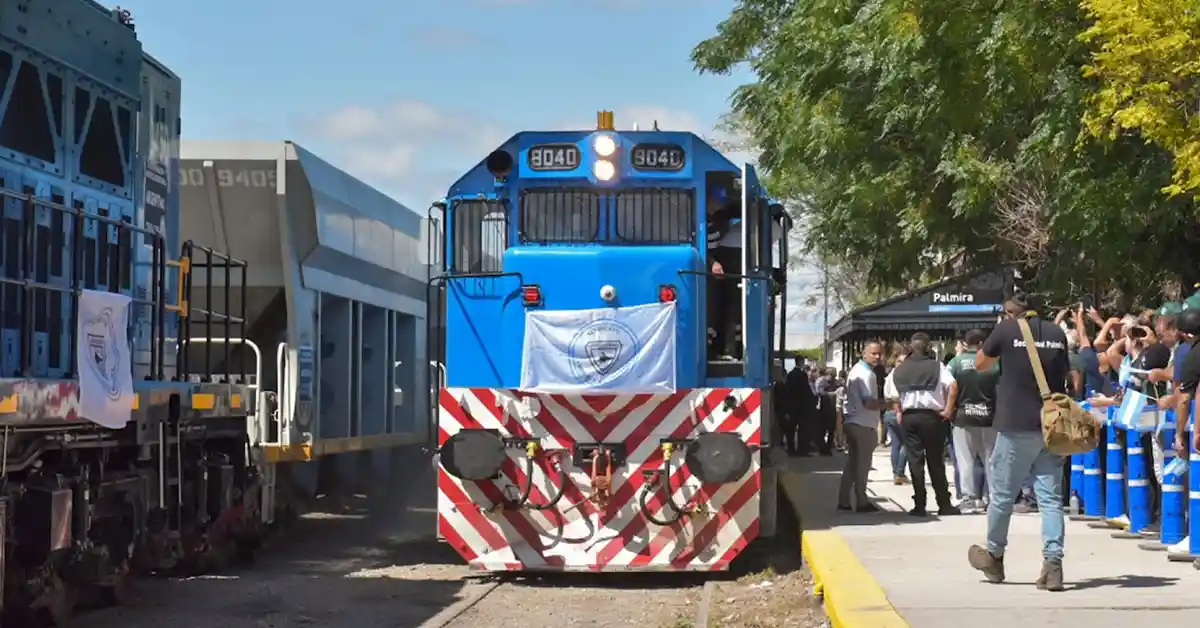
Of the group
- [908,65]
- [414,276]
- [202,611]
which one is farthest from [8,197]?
[908,65]

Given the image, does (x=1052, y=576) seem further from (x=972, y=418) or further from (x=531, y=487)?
(x=972, y=418)

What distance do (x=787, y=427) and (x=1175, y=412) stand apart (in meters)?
16.5

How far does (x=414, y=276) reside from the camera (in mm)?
18953

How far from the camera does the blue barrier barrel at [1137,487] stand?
11.7 metres

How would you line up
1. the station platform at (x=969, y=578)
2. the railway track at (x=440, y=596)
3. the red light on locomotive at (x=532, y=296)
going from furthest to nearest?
the red light on locomotive at (x=532, y=296) → the railway track at (x=440, y=596) → the station platform at (x=969, y=578)

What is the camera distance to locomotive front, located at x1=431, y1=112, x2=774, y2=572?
38.4ft

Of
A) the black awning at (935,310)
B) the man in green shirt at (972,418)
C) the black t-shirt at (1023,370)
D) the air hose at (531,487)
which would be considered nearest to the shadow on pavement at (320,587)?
the air hose at (531,487)

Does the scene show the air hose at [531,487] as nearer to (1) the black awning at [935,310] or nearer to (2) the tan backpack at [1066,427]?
(2) the tan backpack at [1066,427]

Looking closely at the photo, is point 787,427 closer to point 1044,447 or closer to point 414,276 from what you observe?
point 414,276

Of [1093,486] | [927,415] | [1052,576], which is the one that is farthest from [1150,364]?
[1052,576]

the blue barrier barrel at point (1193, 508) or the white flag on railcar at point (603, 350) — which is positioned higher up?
the white flag on railcar at point (603, 350)

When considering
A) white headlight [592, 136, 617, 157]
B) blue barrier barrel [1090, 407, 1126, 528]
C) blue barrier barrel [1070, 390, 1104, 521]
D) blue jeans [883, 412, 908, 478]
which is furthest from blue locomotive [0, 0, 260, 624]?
blue jeans [883, 412, 908, 478]

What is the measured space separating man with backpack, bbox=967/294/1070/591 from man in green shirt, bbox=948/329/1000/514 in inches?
180

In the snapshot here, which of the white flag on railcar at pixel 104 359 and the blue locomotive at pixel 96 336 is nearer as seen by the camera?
the blue locomotive at pixel 96 336
